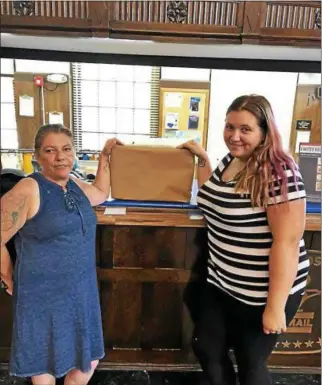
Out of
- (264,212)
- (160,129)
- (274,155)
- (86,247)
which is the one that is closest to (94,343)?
(86,247)

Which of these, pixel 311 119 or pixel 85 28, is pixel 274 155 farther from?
pixel 311 119

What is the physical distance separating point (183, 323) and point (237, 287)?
1.80 ft

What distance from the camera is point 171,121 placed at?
9.18 ft

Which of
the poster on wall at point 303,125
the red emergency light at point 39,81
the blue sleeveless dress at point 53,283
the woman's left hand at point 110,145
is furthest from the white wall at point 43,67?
the poster on wall at point 303,125

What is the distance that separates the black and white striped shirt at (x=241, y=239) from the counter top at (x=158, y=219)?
203mm

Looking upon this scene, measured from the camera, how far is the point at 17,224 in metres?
1.25

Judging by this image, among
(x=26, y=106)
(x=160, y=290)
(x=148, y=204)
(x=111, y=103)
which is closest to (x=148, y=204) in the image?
(x=148, y=204)

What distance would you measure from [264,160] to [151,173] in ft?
1.64

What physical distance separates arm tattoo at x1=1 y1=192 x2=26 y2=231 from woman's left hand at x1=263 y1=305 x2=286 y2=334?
0.83 m

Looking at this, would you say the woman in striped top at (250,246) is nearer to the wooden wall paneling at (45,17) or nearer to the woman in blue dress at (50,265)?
the woman in blue dress at (50,265)

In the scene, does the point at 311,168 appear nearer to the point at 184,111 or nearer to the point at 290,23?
the point at 290,23

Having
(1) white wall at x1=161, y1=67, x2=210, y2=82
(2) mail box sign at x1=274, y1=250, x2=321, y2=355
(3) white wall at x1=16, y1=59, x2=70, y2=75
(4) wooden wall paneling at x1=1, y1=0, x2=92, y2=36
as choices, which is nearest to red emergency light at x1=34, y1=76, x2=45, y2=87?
(3) white wall at x1=16, y1=59, x2=70, y2=75

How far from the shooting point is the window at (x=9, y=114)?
6.08 ft

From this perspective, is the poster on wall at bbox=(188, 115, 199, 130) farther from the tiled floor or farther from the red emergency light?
the tiled floor
